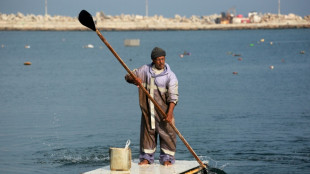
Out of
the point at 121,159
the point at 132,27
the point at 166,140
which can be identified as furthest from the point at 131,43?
the point at 132,27

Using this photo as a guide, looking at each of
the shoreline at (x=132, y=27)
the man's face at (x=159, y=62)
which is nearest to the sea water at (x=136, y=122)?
the man's face at (x=159, y=62)

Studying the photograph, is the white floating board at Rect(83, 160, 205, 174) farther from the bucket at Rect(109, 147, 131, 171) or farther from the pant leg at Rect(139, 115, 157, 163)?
the pant leg at Rect(139, 115, 157, 163)

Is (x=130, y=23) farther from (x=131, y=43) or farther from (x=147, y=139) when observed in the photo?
(x=147, y=139)

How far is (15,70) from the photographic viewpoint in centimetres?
5053

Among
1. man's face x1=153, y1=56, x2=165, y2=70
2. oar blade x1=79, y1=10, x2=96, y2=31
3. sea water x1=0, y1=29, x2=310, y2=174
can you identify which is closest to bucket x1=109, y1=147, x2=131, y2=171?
man's face x1=153, y1=56, x2=165, y2=70

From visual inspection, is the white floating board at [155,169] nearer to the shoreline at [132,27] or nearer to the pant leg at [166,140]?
the pant leg at [166,140]

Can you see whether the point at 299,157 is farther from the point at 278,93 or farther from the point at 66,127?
the point at 278,93

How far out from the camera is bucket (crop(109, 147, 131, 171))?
462 inches

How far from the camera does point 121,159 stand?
38.5 feet

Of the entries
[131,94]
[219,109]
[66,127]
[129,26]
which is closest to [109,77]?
[131,94]

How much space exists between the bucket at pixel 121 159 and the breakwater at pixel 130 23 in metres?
165

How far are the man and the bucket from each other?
0.46 m

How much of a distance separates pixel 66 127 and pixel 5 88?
14808 mm

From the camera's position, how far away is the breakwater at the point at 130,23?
181m
